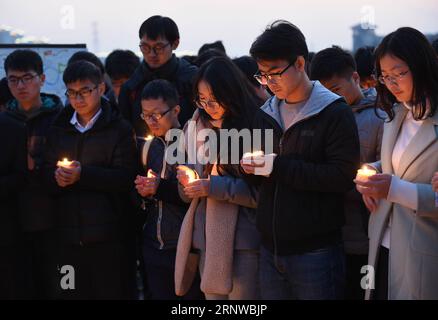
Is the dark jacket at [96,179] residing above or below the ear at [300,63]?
below

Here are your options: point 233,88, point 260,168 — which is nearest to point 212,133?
point 233,88

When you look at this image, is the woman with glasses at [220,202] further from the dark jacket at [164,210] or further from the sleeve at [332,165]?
the sleeve at [332,165]

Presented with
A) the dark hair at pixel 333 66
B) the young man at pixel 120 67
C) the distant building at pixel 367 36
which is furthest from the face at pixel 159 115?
the young man at pixel 120 67

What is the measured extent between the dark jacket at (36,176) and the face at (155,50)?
2.70ft

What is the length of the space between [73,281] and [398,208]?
7.55ft

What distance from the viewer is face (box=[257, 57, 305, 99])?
305 cm

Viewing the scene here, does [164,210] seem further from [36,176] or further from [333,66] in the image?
[333,66]

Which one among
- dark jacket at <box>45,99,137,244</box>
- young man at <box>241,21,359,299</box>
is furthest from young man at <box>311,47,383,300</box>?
dark jacket at <box>45,99,137,244</box>

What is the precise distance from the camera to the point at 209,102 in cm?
346

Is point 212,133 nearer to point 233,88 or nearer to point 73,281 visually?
point 233,88

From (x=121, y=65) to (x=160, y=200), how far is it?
270 cm

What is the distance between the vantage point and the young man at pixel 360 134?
3529 millimetres

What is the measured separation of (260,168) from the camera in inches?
117

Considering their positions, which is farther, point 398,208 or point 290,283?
point 290,283
